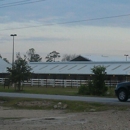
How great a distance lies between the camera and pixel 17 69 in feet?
159

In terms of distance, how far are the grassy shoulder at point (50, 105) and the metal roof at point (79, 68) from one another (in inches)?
1536

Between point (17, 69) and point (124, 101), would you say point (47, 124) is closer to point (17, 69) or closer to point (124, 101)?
point (124, 101)

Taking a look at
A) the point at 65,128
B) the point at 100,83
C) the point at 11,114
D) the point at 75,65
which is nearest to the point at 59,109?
the point at 11,114

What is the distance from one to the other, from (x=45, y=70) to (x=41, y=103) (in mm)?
51679

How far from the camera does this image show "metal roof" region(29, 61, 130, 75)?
6944cm

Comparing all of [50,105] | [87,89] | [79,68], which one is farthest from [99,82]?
[79,68]

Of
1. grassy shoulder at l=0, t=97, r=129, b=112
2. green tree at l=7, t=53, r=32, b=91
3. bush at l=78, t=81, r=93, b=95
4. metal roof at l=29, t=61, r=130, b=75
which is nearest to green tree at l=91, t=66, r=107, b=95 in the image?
bush at l=78, t=81, r=93, b=95

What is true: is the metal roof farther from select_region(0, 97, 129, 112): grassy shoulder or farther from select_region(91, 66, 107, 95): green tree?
select_region(0, 97, 129, 112): grassy shoulder

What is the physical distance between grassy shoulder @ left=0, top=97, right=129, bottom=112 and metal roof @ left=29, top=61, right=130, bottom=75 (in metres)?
39.0

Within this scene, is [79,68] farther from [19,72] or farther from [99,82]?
[99,82]

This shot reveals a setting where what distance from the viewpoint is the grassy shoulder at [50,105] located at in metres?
24.1

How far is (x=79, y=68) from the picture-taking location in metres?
75.7

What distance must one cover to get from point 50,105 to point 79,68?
48.9m

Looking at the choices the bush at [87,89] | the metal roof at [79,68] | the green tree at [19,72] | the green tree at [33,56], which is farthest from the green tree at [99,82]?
the green tree at [33,56]
